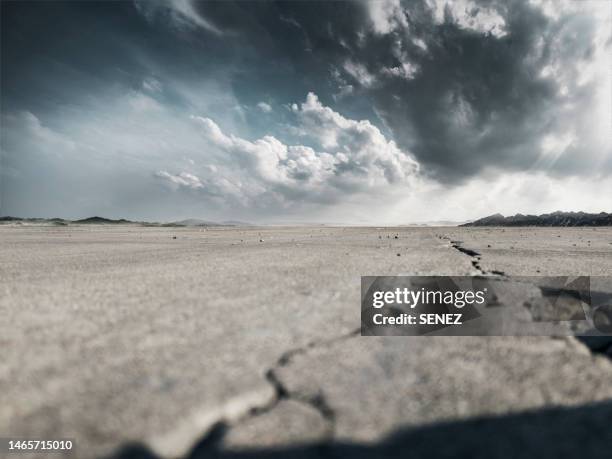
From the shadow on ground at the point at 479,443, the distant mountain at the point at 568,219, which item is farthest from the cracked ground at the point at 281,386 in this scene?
the distant mountain at the point at 568,219

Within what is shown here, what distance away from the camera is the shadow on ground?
0.76m

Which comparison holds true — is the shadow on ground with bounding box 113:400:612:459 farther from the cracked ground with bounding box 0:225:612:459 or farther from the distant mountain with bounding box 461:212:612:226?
the distant mountain with bounding box 461:212:612:226

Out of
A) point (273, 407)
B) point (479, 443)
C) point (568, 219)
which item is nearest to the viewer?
point (479, 443)

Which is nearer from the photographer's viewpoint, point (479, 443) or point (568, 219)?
point (479, 443)

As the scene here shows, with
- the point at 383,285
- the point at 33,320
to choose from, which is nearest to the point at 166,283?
the point at 33,320

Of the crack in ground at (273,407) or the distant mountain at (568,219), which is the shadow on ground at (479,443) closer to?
the crack in ground at (273,407)

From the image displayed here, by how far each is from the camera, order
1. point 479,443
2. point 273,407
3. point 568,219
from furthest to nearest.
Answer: point 568,219, point 273,407, point 479,443

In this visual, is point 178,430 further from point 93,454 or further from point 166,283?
point 166,283

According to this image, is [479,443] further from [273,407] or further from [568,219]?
[568,219]

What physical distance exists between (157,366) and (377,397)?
799 mm

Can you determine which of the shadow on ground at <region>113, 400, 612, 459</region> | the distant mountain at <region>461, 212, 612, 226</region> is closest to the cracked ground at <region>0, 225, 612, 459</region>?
the shadow on ground at <region>113, 400, 612, 459</region>

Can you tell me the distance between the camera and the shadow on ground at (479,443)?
76 centimetres

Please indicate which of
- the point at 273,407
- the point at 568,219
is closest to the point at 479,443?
the point at 273,407

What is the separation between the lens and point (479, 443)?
2.64 ft
